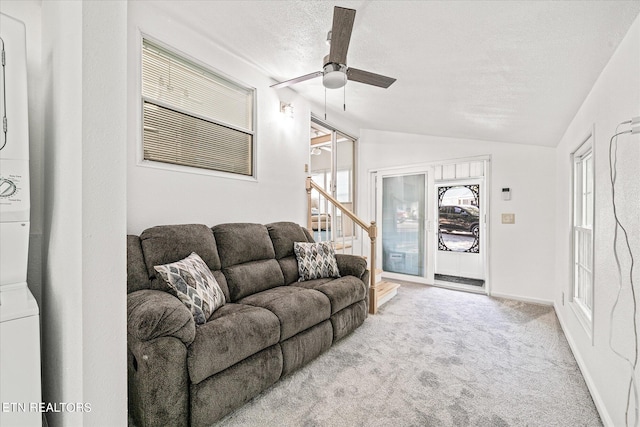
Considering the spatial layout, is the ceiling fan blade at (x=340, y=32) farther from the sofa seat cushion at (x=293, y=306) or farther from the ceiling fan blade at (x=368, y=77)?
the sofa seat cushion at (x=293, y=306)

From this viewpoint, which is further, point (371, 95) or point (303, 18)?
point (371, 95)

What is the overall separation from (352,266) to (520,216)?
270 cm

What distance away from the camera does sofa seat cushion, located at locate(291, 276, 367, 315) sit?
253cm

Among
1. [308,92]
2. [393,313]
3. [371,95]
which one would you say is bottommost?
[393,313]

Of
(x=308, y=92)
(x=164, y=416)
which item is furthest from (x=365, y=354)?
(x=308, y=92)

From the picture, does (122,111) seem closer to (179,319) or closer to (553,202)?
(179,319)

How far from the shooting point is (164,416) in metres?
1.40

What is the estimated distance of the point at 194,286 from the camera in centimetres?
184

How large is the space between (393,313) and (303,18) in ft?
10.3

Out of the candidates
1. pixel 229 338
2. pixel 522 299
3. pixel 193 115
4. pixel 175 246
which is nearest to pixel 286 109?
pixel 193 115

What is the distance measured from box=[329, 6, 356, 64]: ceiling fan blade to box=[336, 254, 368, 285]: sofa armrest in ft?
6.43

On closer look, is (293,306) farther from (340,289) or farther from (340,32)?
(340,32)

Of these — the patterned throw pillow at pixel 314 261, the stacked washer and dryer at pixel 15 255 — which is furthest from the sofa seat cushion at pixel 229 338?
the patterned throw pillow at pixel 314 261

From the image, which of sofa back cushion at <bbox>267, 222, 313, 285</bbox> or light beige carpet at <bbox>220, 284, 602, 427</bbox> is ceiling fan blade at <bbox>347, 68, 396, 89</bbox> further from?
light beige carpet at <bbox>220, 284, 602, 427</bbox>
